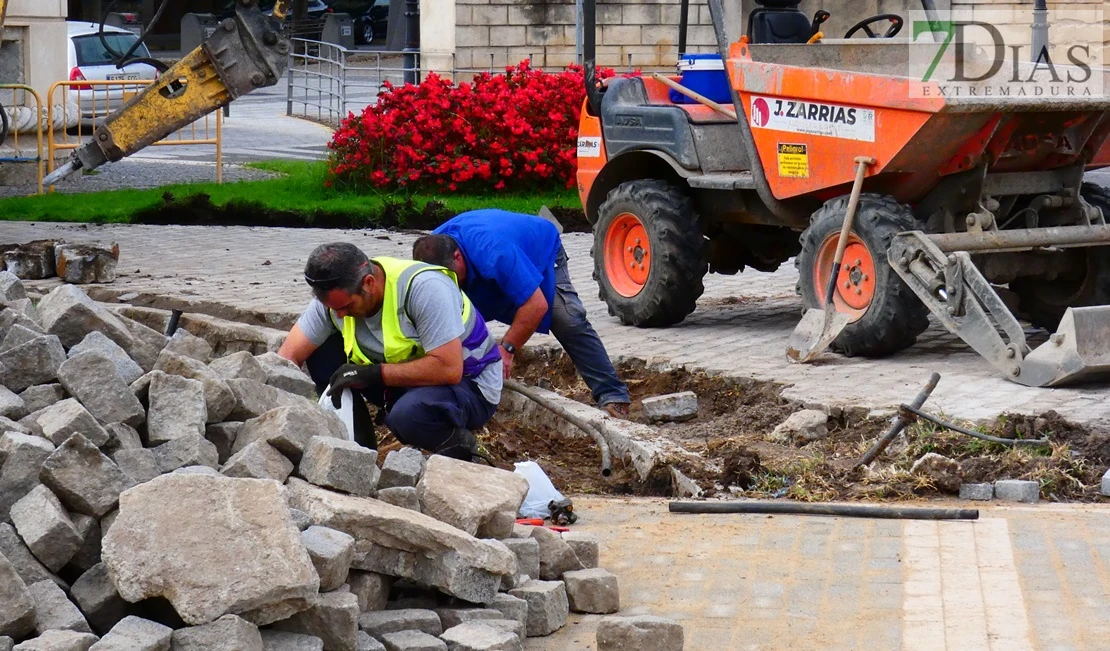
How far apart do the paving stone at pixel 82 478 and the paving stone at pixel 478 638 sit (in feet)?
3.44

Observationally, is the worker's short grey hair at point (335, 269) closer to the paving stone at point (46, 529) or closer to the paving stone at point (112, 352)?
the paving stone at point (112, 352)

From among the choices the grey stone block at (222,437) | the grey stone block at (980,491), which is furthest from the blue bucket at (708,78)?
the grey stone block at (222,437)

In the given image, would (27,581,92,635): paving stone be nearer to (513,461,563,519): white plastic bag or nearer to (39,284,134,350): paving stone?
(39,284,134,350): paving stone

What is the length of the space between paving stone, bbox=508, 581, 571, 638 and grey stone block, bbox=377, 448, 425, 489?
0.57 meters

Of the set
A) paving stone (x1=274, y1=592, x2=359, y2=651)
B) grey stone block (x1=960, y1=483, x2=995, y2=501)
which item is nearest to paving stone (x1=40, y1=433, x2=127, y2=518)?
paving stone (x1=274, y1=592, x2=359, y2=651)

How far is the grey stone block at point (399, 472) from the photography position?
195 inches

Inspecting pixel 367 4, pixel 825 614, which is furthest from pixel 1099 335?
pixel 367 4

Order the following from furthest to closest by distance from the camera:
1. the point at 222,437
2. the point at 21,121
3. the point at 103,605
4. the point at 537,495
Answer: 1. the point at 21,121
2. the point at 537,495
3. the point at 222,437
4. the point at 103,605

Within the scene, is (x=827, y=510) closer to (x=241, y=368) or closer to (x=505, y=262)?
(x=505, y=262)

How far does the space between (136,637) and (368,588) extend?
79 cm

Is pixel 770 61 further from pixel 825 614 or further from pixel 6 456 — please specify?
pixel 6 456

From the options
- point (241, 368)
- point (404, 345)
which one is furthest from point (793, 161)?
point (241, 368)

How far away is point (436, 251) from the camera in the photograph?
21.4 feet

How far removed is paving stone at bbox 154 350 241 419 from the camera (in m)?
5.09
